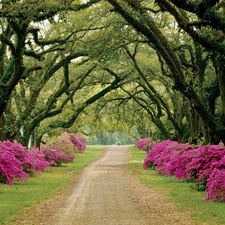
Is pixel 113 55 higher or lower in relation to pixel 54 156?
higher

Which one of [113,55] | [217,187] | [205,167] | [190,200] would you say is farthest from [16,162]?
[113,55]

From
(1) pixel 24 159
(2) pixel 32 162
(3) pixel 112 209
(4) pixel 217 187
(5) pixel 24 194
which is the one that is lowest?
(3) pixel 112 209

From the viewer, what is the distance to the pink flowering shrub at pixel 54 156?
32531mm

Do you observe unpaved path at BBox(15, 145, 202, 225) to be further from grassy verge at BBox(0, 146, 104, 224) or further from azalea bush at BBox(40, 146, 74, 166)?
azalea bush at BBox(40, 146, 74, 166)

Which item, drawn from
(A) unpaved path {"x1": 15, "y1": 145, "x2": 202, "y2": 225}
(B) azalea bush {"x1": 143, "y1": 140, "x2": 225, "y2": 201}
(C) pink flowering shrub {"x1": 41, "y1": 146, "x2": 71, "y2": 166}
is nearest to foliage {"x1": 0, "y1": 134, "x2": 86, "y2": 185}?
(C) pink flowering shrub {"x1": 41, "y1": 146, "x2": 71, "y2": 166}

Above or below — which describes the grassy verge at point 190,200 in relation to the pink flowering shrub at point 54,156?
below

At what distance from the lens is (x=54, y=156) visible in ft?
110

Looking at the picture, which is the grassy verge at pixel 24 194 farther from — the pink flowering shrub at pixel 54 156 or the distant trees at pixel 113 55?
the pink flowering shrub at pixel 54 156

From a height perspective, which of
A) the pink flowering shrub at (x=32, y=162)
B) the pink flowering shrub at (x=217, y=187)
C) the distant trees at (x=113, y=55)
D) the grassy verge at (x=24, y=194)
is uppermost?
the distant trees at (x=113, y=55)

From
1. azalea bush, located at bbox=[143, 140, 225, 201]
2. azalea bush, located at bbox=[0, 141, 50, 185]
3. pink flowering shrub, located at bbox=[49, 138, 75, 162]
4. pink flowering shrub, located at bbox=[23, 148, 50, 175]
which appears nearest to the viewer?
azalea bush, located at bbox=[143, 140, 225, 201]

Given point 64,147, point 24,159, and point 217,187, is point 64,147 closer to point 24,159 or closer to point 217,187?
point 24,159

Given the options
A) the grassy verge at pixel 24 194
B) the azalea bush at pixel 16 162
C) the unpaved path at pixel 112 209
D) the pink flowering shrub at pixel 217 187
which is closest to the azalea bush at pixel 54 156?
the azalea bush at pixel 16 162

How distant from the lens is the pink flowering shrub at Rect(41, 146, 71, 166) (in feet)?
107

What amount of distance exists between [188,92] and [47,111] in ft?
47.7
